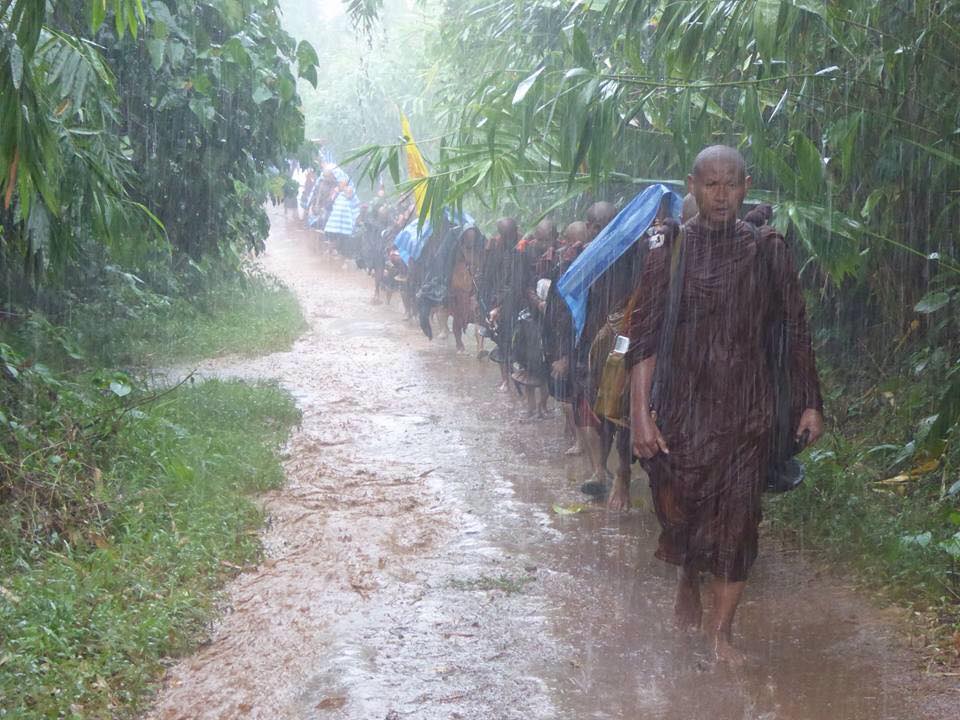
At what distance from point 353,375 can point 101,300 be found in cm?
265

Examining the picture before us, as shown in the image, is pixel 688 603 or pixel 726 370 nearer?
pixel 726 370

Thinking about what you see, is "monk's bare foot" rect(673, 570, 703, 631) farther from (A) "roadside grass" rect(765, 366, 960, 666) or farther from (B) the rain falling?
(A) "roadside grass" rect(765, 366, 960, 666)

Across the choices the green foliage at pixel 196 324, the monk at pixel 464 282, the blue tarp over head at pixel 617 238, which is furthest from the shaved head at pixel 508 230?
the blue tarp over head at pixel 617 238

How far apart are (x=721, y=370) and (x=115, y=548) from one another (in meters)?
2.99

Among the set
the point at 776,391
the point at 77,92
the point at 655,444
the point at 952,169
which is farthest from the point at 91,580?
the point at 952,169

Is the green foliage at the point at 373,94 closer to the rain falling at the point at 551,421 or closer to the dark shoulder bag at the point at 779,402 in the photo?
the rain falling at the point at 551,421

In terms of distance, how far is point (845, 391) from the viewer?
7.60 meters

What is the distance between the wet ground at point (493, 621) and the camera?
4.14m

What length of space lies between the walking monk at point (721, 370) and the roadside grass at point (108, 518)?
217 cm

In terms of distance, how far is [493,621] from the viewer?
4.93 meters

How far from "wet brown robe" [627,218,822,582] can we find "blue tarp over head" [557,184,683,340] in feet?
5.92

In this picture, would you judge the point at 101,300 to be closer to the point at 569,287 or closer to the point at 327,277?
the point at 569,287

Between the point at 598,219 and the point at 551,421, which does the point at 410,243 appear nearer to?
the point at 551,421

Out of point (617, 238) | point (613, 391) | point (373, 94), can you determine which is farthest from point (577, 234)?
point (373, 94)
